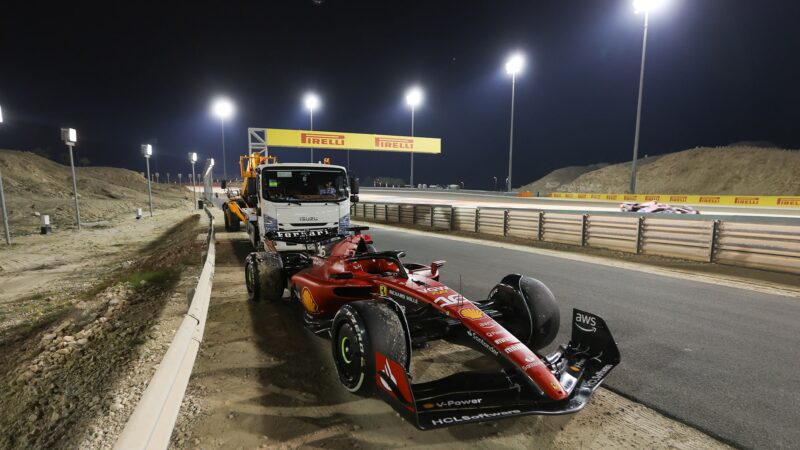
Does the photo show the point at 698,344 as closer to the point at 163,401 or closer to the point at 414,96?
the point at 163,401

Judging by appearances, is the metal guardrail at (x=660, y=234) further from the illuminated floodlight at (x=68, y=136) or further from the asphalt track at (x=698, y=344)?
the illuminated floodlight at (x=68, y=136)

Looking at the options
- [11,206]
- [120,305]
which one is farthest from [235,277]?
[11,206]

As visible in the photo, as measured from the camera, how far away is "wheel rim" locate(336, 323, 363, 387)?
324 cm

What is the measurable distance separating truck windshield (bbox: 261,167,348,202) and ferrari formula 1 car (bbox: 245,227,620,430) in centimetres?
491

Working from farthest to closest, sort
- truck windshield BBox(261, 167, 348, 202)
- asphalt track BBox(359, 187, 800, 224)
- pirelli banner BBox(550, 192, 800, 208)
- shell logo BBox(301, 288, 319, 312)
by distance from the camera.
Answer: pirelli banner BBox(550, 192, 800, 208) < asphalt track BBox(359, 187, 800, 224) < truck windshield BBox(261, 167, 348, 202) < shell logo BBox(301, 288, 319, 312)

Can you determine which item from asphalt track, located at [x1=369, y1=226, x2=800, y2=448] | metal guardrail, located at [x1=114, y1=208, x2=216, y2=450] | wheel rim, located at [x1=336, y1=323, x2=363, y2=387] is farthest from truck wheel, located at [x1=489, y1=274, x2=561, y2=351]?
metal guardrail, located at [x1=114, y1=208, x2=216, y2=450]

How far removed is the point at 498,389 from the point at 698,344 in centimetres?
321

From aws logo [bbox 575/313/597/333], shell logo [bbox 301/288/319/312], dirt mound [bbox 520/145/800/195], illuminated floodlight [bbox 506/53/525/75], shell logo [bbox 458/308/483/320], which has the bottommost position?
shell logo [bbox 301/288/319/312]

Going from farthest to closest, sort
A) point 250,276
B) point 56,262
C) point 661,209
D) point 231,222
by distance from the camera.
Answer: point 661,209, point 231,222, point 56,262, point 250,276

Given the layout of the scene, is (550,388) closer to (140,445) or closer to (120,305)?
(140,445)

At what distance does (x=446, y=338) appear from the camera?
3605 mm

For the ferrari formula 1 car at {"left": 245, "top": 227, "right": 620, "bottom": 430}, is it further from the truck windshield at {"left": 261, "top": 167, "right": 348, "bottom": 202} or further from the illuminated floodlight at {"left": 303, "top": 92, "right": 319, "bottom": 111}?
the illuminated floodlight at {"left": 303, "top": 92, "right": 319, "bottom": 111}

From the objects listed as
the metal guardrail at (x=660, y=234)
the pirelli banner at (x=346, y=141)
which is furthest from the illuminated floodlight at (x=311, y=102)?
the metal guardrail at (x=660, y=234)

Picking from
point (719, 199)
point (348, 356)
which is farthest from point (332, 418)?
point (719, 199)
